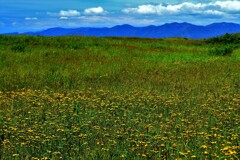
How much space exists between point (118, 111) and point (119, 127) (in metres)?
1.53

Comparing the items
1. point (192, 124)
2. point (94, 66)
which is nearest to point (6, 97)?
point (192, 124)

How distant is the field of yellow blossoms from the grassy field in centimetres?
2

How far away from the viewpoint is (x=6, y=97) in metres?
11.0

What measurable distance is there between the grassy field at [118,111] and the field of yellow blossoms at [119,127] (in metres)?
0.02

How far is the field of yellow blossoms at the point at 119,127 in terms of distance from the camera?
6.50 m

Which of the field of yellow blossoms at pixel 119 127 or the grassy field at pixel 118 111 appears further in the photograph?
the grassy field at pixel 118 111

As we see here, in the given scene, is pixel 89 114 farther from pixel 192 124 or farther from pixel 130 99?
pixel 192 124

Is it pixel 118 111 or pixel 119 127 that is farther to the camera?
pixel 118 111

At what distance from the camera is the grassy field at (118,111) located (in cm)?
666

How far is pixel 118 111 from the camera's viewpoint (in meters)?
9.48

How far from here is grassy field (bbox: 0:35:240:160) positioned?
6.66 m

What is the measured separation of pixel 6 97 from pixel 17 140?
13.3 feet

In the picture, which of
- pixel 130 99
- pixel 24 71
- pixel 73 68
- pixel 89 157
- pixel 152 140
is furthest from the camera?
pixel 73 68

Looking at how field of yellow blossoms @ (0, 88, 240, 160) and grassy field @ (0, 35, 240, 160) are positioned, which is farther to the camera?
grassy field @ (0, 35, 240, 160)
